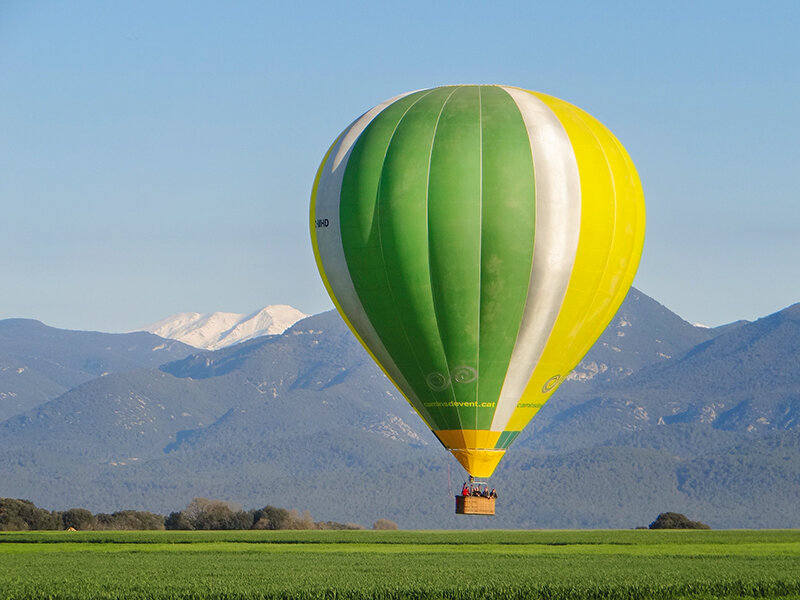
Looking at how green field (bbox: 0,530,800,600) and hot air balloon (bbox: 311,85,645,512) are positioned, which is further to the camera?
hot air balloon (bbox: 311,85,645,512)

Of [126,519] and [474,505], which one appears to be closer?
[474,505]

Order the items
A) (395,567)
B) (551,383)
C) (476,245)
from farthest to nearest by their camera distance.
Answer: (395,567), (551,383), (476,245)

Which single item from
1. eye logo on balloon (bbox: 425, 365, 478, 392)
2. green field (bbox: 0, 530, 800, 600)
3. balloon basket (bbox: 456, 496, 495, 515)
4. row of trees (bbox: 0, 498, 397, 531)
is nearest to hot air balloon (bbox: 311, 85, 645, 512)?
eye logo on balloon (bbox: 425, 365, 478, 392)

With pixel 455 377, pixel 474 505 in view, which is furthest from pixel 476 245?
pixel 474 505

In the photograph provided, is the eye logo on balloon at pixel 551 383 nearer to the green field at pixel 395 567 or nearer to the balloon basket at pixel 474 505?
the balloon basket at pixel 474 505

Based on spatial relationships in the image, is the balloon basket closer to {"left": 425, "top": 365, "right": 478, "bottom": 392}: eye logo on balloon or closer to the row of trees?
{"left": 425, "top": 365, "right": 478, "bottom": 392}: eye logo on balloon

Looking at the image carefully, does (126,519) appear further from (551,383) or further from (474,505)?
(474,505)

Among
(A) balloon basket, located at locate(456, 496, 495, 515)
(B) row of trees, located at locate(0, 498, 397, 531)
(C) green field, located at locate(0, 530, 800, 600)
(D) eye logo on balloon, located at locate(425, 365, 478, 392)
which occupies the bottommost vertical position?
(C) green field, located at locate(0, 530, 800, 600)

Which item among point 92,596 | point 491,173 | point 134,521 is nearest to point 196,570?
point 92,596
